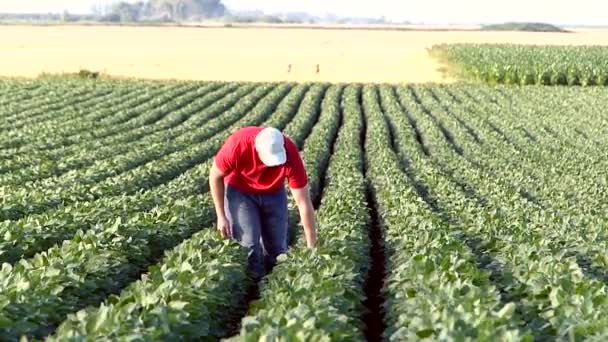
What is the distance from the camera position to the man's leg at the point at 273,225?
8.79 m

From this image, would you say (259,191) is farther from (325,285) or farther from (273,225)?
(325,285)

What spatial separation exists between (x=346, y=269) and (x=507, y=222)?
4.02 meters

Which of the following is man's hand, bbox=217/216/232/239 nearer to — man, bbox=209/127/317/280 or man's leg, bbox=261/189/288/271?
man, bbox=209/127/317/280

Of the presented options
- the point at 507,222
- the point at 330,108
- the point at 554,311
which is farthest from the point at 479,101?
the point at 554,311

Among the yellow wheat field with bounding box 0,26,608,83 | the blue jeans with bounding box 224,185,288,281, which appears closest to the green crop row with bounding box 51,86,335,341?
the blue jeans with bounding box 224,185,288,281

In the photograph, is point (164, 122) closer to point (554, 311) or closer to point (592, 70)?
point (554, 311)

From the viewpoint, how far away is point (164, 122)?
83.1ft

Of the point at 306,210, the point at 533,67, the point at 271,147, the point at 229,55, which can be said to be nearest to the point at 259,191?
the point at 306,210

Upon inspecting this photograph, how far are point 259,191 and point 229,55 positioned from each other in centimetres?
5612

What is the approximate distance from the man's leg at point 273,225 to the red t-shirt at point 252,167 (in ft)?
0.51

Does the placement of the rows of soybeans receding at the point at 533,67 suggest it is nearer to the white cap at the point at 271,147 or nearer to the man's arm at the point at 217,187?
the man's arm at the point at 217,187

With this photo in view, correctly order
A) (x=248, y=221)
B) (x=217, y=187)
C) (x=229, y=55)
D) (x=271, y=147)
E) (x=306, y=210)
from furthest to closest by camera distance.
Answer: (x=229, y=55), (x=248, y=221), (x=217, y=187), (x=306, y=210), (x=271, y=147)

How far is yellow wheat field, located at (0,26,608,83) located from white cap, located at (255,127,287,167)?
4075cm

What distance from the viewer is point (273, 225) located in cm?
898
